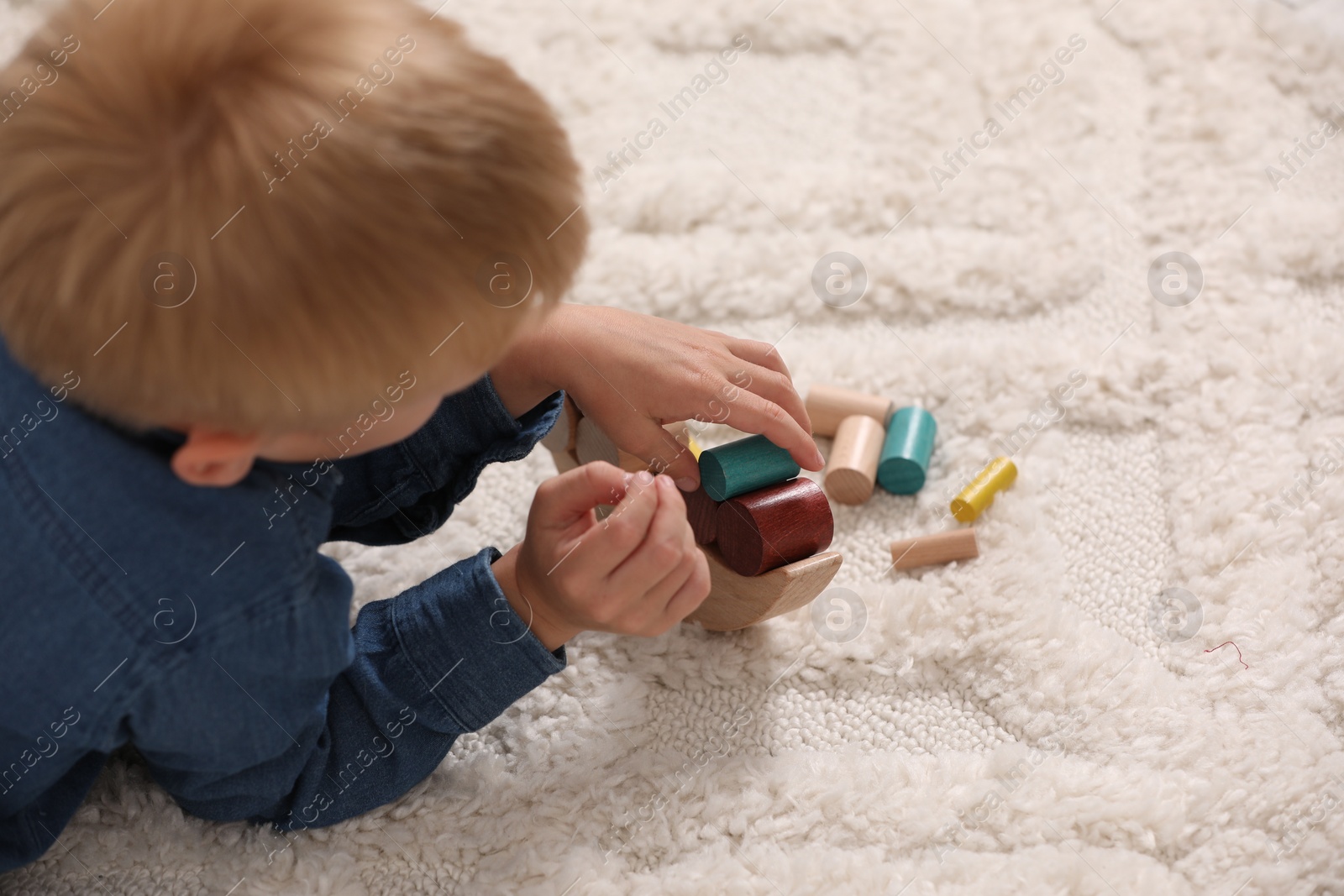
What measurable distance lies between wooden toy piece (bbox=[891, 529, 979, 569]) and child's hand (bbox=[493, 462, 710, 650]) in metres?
0.28

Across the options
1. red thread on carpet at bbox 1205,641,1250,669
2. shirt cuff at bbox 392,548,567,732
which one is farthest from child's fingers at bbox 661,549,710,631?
red thread on carpet at bbox 1205,641,1250,669

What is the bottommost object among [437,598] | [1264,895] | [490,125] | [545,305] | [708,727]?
[1264,895]

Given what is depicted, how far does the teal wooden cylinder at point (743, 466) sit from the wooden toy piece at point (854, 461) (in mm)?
162

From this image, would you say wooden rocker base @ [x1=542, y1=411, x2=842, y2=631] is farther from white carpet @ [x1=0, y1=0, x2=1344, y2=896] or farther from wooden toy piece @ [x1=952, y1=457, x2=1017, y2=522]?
wooden toy piece @ [x1=952, y1=457, x2=1017, y2=522]

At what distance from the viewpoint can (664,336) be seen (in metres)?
0.94

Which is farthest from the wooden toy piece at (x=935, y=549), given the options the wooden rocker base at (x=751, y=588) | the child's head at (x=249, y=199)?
the child's head at (x=249, y=199)

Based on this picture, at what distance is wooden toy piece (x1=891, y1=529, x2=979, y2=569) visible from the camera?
1012 millimetres

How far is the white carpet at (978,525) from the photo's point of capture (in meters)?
0.85

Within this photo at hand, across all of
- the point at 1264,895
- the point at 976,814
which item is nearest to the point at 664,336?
the point at 976,814

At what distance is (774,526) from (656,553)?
14 cm

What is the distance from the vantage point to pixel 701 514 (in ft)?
3.07

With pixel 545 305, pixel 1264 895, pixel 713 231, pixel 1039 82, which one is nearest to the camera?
pixel 545 305

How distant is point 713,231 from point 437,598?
24.3 inches

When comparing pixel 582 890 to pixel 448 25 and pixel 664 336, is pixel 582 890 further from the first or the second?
pixel 448 25
